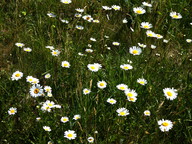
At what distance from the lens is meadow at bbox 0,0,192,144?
7.09 ft

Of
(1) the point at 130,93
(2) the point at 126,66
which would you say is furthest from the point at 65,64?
(1) the point at 130,93

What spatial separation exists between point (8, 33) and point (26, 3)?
1.81 feet

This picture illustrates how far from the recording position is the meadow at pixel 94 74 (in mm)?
2162

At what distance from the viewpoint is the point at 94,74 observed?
2.66 metres

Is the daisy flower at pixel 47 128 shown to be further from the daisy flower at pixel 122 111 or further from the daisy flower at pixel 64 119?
the daisy flower at pixel 122 111

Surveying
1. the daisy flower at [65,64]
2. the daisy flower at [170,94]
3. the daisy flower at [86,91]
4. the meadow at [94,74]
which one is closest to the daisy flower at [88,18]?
the meadow at [94,74]

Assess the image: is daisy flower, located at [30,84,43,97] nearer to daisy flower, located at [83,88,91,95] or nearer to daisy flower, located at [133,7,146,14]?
daisy flower, located at [83,88,91,95]

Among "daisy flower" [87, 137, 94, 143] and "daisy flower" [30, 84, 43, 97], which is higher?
"daisy flower" [30, 84, 43, 97]

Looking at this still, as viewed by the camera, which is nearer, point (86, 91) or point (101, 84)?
point (86, 91)

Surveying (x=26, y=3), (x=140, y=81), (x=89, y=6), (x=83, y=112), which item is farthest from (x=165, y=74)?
(x=26, y=3)

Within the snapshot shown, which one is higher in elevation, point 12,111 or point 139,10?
point 139,10

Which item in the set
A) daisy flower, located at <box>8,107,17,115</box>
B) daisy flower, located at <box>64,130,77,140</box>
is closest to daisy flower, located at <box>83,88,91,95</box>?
daisy flower, located at <box>64,130,77,140</box>

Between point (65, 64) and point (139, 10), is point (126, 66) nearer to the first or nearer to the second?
point (65, 64)

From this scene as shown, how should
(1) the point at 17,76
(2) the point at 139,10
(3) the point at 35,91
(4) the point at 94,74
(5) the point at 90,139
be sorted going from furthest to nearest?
(2) the point at 139,10 < (4) the point at 94,74 < (1) the point at 17,76 < (3) the point at 35,91 < (5) the point at 90,139
